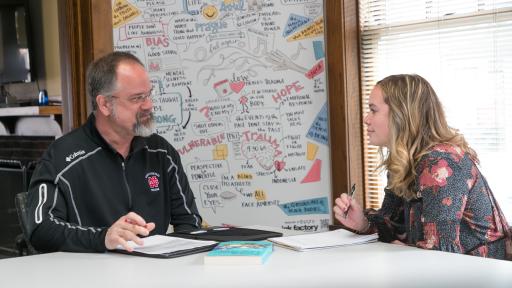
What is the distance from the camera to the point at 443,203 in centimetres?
217

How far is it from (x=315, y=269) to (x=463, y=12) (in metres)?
1.89

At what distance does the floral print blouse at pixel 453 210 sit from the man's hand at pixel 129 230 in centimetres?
84

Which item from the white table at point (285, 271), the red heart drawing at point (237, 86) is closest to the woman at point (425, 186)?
the white table at point (285, 271)

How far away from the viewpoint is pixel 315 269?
1965 mm

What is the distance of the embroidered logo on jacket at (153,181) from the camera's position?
9.35 feet

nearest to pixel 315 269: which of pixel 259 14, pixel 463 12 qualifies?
pixel 463 12

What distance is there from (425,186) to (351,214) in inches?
13.1

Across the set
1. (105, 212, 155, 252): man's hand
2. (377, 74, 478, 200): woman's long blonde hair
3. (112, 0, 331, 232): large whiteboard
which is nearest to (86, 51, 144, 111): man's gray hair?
(105, 212, 155, 252): man's hand

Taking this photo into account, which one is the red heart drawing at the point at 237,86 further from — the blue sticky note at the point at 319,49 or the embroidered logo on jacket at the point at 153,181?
the embroidered logo on jacket at the point at 153,181

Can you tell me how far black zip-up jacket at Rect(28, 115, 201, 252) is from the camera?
7.98 feet

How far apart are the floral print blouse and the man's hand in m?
0.84

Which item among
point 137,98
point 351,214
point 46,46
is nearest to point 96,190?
point 137,98

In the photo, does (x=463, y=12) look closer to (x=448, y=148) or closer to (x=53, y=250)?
(x=448, y=148)

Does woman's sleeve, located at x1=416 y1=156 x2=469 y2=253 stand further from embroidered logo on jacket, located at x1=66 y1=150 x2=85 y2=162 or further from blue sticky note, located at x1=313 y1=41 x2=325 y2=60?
blue sticky note, located at x1=313 y1=41 x2=325 y2=60
